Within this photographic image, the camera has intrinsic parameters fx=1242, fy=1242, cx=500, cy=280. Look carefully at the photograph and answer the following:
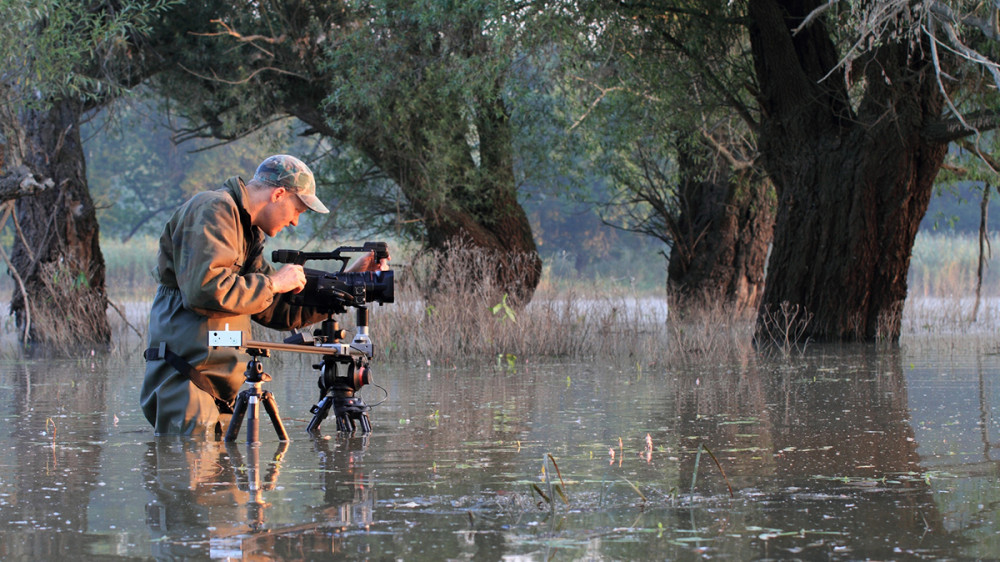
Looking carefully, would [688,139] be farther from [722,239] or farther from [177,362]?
[177,362]

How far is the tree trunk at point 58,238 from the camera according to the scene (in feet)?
54.3

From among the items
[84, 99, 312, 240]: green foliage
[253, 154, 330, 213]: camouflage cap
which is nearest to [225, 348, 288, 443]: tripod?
[253, 154, 330, 213]: camouflage cap

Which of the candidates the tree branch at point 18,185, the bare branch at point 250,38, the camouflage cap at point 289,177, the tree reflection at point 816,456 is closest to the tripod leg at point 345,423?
the camouflage cap at point 289,177

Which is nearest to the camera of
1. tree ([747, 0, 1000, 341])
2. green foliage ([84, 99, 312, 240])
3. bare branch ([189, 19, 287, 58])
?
tree ([747, 0, 1000, 341])

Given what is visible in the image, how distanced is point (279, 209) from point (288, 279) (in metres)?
0.39

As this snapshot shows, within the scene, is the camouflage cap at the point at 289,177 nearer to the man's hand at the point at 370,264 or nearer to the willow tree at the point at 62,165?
the man's hand at the point at 370,264

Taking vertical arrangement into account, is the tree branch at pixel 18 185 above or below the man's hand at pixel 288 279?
above

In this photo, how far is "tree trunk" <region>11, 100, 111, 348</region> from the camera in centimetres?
1656

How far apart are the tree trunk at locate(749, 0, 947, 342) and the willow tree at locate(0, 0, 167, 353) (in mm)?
8059

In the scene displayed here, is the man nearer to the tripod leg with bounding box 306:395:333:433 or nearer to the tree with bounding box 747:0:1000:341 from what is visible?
the tripod leg with bounding box 306:395:333:433

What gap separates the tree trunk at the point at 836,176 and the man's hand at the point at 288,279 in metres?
→ 9.28

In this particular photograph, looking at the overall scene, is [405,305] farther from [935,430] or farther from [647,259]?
[647,259]

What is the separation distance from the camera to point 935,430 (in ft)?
22.8

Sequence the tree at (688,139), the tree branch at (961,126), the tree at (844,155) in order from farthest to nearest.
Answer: the tree at (688,139) → the tree at (844,155) → the tree branch at (961,126)
